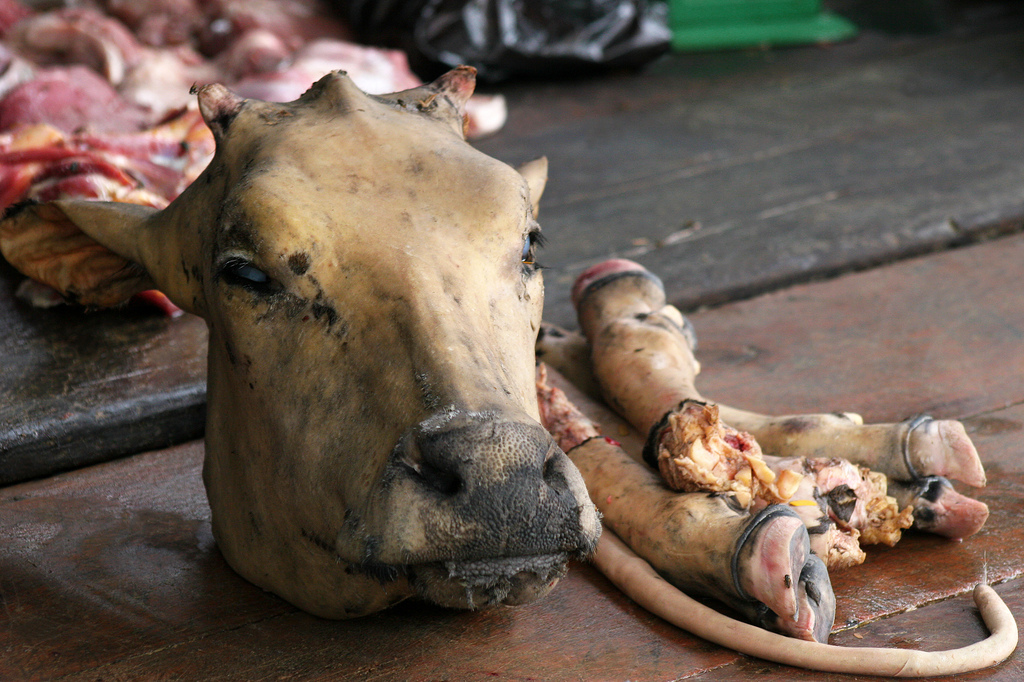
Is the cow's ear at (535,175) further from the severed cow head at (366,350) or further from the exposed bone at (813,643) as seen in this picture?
the exposed bone at (813,643)

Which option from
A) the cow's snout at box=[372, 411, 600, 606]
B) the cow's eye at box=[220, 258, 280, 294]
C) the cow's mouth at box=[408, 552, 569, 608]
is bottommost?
the cow's mouth at box=[408, 552, 569, 608]

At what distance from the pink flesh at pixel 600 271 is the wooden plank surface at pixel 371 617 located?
17.3 inches

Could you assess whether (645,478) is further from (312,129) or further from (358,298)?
(312,129)

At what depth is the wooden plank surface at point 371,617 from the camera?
1.83 m

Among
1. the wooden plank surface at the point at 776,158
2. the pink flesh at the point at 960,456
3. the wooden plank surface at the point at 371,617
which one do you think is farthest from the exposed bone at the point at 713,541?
the wooden plank surface at the point at 776,158

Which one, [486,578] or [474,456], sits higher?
[474,456]

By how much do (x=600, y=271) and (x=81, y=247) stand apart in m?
1.43

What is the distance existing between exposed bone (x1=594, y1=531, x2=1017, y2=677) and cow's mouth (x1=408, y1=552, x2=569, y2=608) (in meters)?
0.43

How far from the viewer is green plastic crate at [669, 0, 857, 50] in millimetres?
7359

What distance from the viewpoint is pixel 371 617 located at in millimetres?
1946

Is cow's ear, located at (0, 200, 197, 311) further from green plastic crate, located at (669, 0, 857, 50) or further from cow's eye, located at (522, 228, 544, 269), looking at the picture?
green plastic crate, located at (669, 0, 857, 50)

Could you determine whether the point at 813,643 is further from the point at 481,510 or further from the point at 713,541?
the point at 481,510

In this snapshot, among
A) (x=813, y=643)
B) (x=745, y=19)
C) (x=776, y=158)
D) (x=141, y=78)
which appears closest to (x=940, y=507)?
(x=813, y=643)

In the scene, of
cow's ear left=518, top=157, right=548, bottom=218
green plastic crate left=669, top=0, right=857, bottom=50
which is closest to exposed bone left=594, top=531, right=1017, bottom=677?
cow's ear left=518, top=157, right=548, bottom=218
